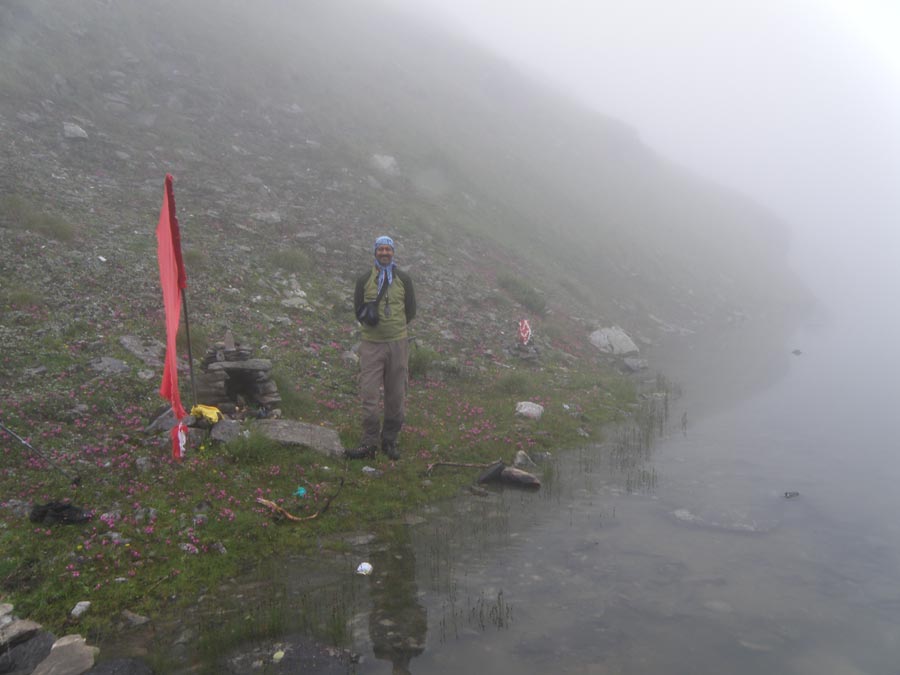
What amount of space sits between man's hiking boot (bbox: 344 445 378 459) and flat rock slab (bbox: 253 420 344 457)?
4.1 inches

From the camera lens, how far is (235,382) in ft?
32.4

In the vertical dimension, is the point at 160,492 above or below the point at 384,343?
below

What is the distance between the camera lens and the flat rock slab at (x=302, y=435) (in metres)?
8.60

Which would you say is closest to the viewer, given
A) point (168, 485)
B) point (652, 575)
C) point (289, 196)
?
point (652, 575)

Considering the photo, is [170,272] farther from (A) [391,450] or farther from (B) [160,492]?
(A) [391,450]

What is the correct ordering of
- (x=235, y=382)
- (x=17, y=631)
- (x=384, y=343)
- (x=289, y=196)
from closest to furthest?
(x=17, y=631) < (x=384, y=343) < (x=235, y=382) < (x=289, y=196)

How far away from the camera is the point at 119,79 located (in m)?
25.0

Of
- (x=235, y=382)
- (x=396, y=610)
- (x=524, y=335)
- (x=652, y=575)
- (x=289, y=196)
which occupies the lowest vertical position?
(x=235, y=382)

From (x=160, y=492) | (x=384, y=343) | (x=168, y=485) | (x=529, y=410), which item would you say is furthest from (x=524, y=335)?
(x=160, y=492)

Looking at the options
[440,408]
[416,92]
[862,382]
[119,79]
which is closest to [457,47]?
[416,92]

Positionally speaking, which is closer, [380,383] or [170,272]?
[170,272]

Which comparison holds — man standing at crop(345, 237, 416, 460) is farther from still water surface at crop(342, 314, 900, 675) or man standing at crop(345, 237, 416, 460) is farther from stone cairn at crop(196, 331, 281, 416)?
stone cairn at crop(196, 331, 281, 416)

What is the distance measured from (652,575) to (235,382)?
703cm

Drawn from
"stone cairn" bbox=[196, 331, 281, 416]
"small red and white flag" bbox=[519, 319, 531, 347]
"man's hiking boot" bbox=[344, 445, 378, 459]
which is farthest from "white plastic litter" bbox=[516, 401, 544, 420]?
"stone cairn" bbox=[196, 331, 281, 416]
